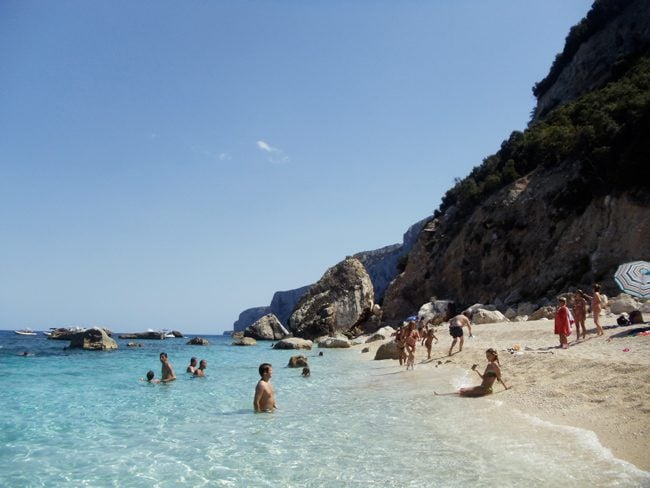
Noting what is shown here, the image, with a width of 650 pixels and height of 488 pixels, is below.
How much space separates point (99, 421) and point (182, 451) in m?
3.75

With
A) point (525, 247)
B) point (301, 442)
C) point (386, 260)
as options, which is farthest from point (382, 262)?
point (301, 442)

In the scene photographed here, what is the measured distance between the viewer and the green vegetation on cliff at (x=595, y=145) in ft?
93.2

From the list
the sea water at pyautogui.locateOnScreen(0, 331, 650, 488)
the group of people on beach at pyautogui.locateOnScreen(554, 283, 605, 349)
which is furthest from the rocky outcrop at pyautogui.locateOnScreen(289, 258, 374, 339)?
the sea water at pyautogui.locateOnScreen(0, 331, 650, 488)

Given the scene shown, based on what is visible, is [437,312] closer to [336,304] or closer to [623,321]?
[336,304]

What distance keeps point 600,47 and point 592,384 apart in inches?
2029

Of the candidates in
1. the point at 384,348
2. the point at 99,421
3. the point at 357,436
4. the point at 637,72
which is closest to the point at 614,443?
the point at 357,436

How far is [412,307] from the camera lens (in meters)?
48.8

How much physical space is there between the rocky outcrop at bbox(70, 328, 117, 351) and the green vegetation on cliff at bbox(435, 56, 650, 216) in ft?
119

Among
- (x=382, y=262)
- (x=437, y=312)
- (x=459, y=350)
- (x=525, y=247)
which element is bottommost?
(x=459, y=350)

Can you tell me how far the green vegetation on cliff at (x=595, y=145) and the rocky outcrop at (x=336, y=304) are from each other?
14.2m

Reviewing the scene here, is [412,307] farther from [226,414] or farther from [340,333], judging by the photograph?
[226,414]

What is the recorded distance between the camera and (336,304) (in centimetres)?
5312

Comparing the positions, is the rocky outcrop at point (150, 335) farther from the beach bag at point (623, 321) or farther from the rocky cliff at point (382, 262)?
the beach bag at point (623, 321)

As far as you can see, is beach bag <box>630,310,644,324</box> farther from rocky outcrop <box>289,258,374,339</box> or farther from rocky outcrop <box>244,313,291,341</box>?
rocky outcrop <box>244,313,291,341</box>
